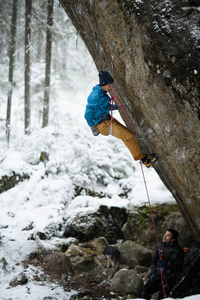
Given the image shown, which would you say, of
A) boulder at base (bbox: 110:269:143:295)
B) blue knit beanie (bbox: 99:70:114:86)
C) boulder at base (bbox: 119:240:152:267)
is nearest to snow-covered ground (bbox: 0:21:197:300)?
boulder at base (bbox: 119:240:152:267)

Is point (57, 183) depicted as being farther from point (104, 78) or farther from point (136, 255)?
point (104, 78)

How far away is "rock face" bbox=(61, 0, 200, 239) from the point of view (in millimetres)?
3867

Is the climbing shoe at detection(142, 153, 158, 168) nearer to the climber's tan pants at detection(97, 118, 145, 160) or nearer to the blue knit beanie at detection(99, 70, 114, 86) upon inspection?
the climber's tan pants at detection(97, 118, 145, 160)

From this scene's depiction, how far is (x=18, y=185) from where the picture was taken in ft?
34.4

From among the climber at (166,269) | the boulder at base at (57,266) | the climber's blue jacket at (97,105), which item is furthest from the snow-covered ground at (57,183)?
the climber's blue jacket at (97,105)

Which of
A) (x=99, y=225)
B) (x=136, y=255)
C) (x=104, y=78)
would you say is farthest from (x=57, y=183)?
(x=104, y=78)

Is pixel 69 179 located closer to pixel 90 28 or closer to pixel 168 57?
pixel 90 28

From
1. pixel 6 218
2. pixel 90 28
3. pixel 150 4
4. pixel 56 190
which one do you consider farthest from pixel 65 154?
pixel 150 4

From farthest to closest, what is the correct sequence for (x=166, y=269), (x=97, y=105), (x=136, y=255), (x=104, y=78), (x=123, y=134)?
(x=136, y=255), (x=166, y=269), (x=123, y=134), (x=97, y=105), (x=104, y=78)

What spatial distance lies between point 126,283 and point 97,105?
4.42 metres

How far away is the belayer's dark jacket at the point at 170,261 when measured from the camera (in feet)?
18.3

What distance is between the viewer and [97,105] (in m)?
5.00

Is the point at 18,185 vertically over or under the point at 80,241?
over

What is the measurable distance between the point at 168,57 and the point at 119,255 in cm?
575
